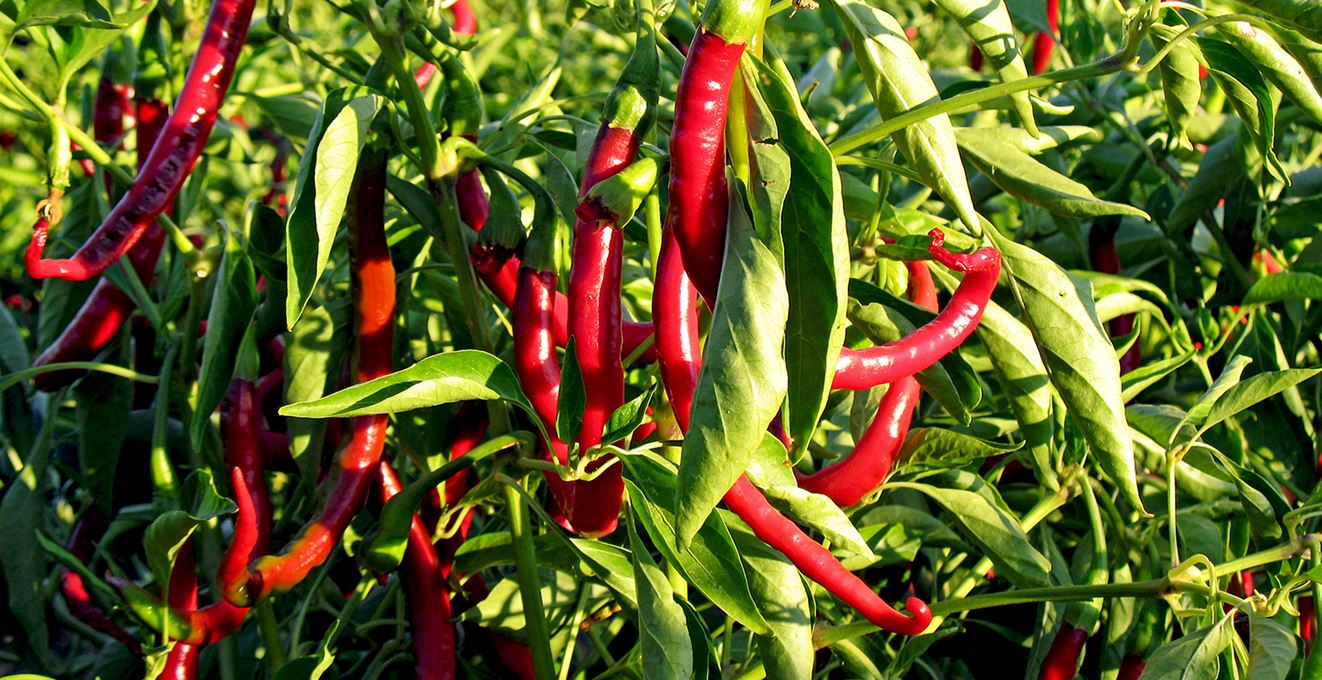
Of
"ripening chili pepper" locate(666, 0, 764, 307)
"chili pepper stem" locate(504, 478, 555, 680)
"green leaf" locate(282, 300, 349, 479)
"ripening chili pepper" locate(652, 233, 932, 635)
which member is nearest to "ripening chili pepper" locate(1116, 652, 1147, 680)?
"ripening chili pepper" locate(652, 233, 932, 635)

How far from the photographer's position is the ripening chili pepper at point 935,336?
0.91m

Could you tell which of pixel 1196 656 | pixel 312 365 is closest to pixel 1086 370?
pixel 1196 656

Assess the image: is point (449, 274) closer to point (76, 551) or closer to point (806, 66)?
point (76, 551)

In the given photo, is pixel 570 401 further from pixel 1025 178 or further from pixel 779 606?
pixel 1025 178

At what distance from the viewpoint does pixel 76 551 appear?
1467 millimetres

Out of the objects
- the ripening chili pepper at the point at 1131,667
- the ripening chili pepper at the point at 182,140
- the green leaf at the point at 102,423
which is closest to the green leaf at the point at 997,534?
the ripening chili pepper at the point at 1131,667

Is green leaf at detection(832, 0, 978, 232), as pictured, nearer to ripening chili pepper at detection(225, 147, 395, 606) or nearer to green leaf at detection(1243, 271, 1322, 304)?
ripening chili pepper at detection(225, 147, 395, 606)

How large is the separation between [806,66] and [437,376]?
7.45 ft

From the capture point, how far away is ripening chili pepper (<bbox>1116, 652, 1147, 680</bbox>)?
124 cm

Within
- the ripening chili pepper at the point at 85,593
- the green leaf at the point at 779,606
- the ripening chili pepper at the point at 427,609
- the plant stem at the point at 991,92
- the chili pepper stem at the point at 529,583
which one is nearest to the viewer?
the plant stem at the point at 991,92

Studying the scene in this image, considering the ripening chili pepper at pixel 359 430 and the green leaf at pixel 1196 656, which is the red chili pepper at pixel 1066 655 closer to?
the green leaf at pixel 1196 656

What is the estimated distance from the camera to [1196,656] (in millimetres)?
902

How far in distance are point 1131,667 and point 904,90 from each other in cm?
71

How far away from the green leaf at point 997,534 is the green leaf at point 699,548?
32 centimetres
